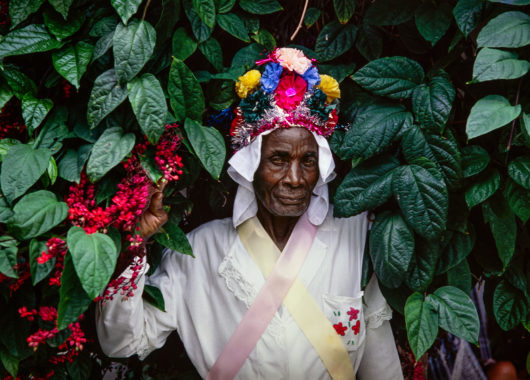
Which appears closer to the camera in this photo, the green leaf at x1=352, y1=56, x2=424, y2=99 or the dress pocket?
the green leaf at x1=352, y1=56, x2=424, y2=99

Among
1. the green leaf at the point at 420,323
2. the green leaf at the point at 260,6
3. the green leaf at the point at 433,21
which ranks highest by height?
the green leaf at the point at 433,21

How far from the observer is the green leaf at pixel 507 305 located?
5.60ft

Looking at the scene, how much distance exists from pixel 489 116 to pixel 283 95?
0.61 m

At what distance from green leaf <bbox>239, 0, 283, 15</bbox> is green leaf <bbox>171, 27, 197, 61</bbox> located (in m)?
0.24

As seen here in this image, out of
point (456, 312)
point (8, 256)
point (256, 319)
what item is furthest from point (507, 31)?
point (8, 256)

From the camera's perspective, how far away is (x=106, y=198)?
1.48 metres

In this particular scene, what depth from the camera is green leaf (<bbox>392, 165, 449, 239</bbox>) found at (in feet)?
5.02

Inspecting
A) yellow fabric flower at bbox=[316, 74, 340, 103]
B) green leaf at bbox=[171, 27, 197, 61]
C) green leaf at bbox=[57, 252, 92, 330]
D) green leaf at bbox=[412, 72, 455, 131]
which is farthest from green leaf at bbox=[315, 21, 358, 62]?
green leaf at bbox=[57, 252, 92, 330]

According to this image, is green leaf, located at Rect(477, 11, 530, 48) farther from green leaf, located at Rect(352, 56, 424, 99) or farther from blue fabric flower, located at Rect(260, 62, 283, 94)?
blue fabric flower, located at Rect(260, 62, 283, 94)

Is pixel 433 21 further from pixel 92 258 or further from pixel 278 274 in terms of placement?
pixel 92 258

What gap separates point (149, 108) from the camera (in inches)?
56.4

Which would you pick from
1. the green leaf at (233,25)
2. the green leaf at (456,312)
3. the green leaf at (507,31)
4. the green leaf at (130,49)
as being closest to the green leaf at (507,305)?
the green leaf at (456,312)

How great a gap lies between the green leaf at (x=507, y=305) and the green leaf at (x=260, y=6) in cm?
110

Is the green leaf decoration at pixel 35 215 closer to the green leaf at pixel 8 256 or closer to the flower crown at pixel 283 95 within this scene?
the green leaf at pixel 8 256
